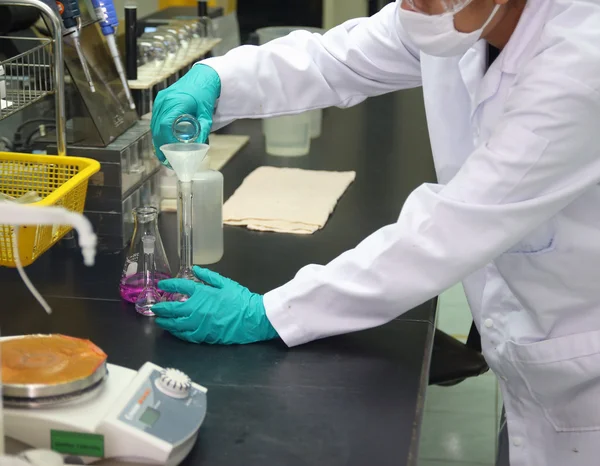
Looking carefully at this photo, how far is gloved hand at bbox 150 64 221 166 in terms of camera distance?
1676 millimetres

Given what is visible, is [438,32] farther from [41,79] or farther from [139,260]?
[41,79]

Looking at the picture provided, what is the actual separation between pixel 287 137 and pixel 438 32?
1.11 meters

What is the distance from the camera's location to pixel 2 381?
985mm

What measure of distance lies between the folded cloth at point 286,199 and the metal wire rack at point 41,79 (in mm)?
471

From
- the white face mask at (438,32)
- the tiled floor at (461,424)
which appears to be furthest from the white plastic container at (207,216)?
the tiled floor at (461,424)

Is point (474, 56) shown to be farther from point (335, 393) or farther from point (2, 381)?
point (2, 381)

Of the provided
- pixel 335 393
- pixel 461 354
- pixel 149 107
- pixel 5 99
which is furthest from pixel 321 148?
pixel 335 393

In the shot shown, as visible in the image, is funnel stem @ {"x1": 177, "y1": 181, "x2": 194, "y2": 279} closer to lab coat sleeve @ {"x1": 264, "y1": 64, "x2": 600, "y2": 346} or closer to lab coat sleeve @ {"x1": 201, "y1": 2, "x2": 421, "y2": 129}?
lab coat sleeve @ {"x1": 264, "y1": 64, "x2": 600, "y2": 346}

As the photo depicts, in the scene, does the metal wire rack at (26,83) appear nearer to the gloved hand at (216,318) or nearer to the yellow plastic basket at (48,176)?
the yellow plastic basket at (48,176)

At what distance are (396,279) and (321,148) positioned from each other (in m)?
1.24

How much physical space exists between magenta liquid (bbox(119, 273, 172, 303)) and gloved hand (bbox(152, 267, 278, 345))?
126 mm

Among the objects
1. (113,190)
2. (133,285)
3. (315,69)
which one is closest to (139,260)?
(133,285)

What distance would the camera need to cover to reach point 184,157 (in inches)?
57.1

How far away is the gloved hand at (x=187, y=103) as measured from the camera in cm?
168
